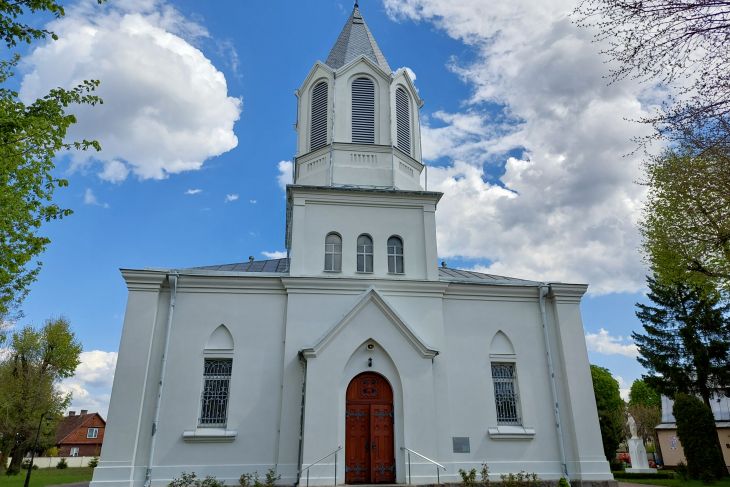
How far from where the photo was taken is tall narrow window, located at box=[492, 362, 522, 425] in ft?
52.2

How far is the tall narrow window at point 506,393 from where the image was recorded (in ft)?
52.2

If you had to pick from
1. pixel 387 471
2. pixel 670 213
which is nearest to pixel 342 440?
pixel 387 471

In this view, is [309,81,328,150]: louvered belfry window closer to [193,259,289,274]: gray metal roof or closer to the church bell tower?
the church bell tower

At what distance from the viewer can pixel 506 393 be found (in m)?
16.2

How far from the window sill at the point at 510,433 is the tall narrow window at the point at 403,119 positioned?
10.1m

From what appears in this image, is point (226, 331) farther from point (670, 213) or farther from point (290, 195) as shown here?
point (670, 213)

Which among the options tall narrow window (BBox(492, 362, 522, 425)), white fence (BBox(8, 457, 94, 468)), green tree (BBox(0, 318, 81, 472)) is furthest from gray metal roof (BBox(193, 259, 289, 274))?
white fence (BBox(8, 457, 94, 468))

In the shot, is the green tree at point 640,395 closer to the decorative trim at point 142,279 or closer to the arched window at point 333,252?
the arched window at point 333,252

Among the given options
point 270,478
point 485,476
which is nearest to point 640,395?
point 485,476

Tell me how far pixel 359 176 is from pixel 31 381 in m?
29.1

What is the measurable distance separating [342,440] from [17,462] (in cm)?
3283

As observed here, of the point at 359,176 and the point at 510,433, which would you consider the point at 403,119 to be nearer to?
the point at 359,176

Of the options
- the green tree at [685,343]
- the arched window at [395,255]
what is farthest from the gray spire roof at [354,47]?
the green tree at [685,343]

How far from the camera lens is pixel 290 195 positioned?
17562 mm
